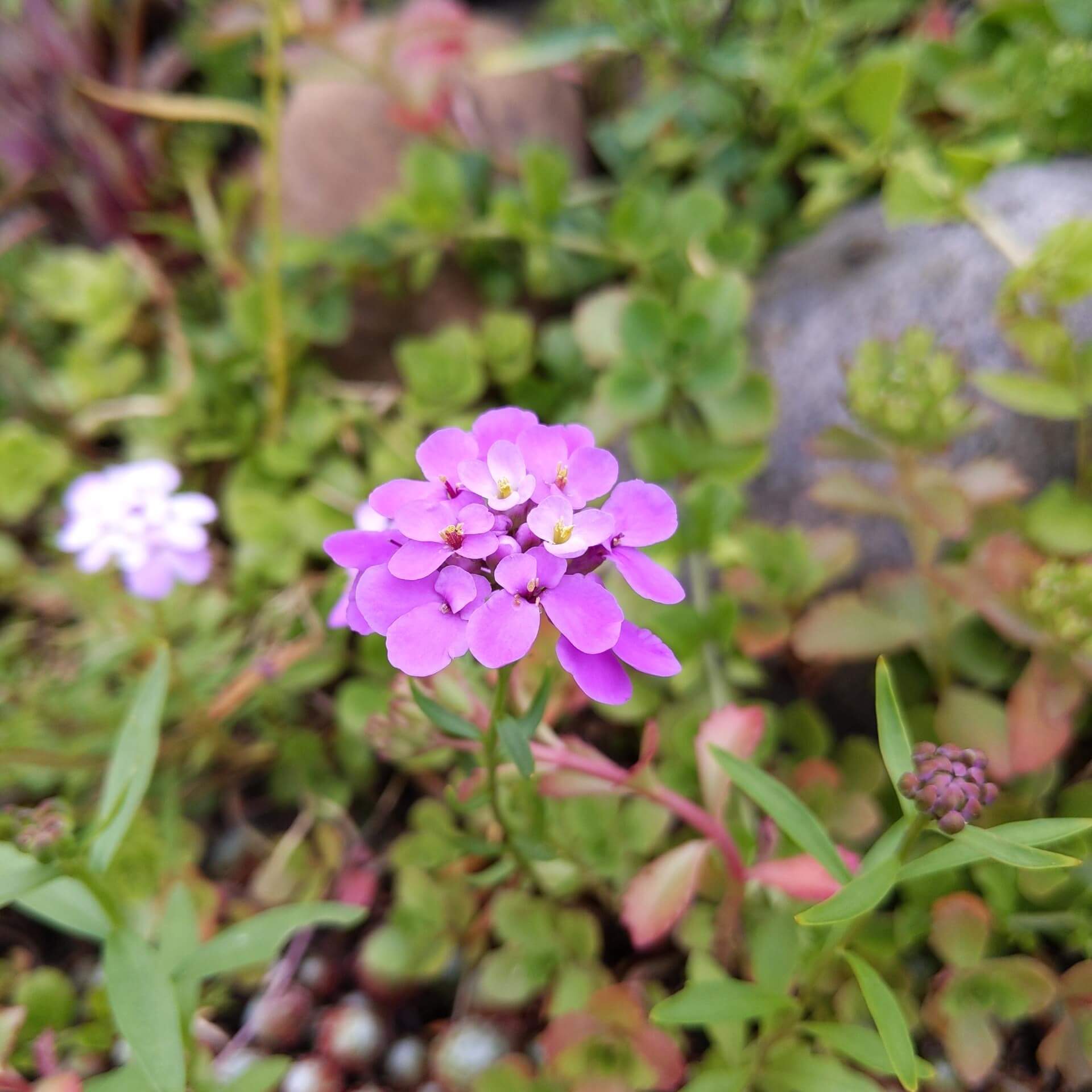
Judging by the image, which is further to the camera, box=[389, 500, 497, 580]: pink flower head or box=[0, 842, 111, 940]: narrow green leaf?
box=[0, 842, 111, 940]: narrow green leaf

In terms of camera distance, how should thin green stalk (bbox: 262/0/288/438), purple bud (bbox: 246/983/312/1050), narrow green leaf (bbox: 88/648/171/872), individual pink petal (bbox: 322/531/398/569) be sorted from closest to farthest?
individual pink petal (bbox: 322/531/398/569), narrow green leaf (bbox: 88/648/171/872), purple bud (bbox: 246/983/312/1050), thin green stalk (bbox: 262/0/288/438)

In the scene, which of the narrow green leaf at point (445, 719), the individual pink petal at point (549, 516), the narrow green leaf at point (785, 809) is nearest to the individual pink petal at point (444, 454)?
the individual pink petal at point (549, 516)

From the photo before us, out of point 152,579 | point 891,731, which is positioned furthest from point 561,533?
point 152,579

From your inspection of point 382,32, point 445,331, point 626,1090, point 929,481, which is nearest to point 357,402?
point 445,331

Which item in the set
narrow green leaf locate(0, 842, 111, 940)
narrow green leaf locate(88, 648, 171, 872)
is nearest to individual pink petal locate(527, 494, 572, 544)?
narrow green leaf locate(88, 648, 171, 872)

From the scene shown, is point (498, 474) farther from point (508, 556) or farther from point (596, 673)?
point (596, 673)

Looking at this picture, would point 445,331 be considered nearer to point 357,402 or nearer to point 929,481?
point 357,402

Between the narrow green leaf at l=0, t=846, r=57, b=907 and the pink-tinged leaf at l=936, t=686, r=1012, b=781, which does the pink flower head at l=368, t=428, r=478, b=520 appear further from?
the pink-tinged leaf at l=936, t=686, r=1012, b=781
